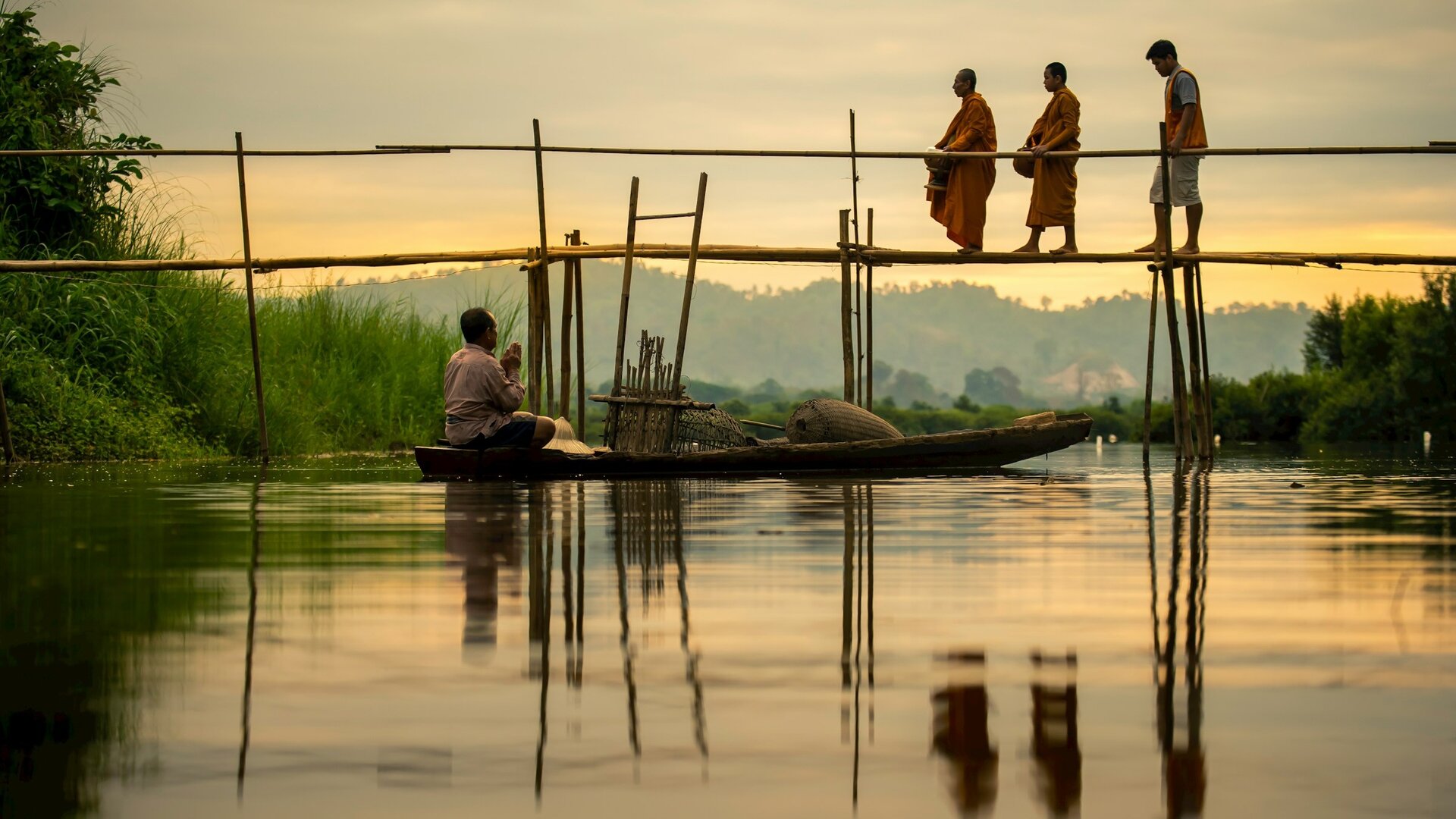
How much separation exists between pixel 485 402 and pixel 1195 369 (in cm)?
623

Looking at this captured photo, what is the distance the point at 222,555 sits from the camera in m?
6.19

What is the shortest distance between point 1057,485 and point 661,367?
3.33 m

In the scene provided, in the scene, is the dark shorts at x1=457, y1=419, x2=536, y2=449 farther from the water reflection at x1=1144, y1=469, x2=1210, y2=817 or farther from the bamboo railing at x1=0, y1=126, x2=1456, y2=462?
the water reflection at x1=1144, y1=469, x2=1210, y2=817

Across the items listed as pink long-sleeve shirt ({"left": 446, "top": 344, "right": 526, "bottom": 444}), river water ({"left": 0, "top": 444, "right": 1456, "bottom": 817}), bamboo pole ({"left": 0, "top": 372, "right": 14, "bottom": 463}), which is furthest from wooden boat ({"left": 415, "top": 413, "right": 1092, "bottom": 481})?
river water ({"left": 0, "top": 444, "right": 1456, "bottom": 817})

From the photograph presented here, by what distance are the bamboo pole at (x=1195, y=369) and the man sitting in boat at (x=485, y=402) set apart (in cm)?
569

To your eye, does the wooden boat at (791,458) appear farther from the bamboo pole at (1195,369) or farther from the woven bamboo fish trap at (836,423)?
the bamboo pole at (1195,369)

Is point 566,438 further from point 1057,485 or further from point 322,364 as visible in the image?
point 322,364

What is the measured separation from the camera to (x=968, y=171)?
15.1 meters

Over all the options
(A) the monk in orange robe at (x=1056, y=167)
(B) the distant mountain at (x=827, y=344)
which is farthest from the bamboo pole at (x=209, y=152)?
(B) the distant mountain at (x=827, y=344)

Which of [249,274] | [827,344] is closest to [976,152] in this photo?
[249,274]

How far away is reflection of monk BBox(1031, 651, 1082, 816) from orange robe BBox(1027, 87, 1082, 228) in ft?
37.1

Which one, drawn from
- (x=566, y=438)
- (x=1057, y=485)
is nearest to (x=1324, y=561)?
(x=1057, y=485)

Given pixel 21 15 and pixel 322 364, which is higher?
pixel 21 15

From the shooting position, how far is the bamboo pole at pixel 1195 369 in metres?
14.9
